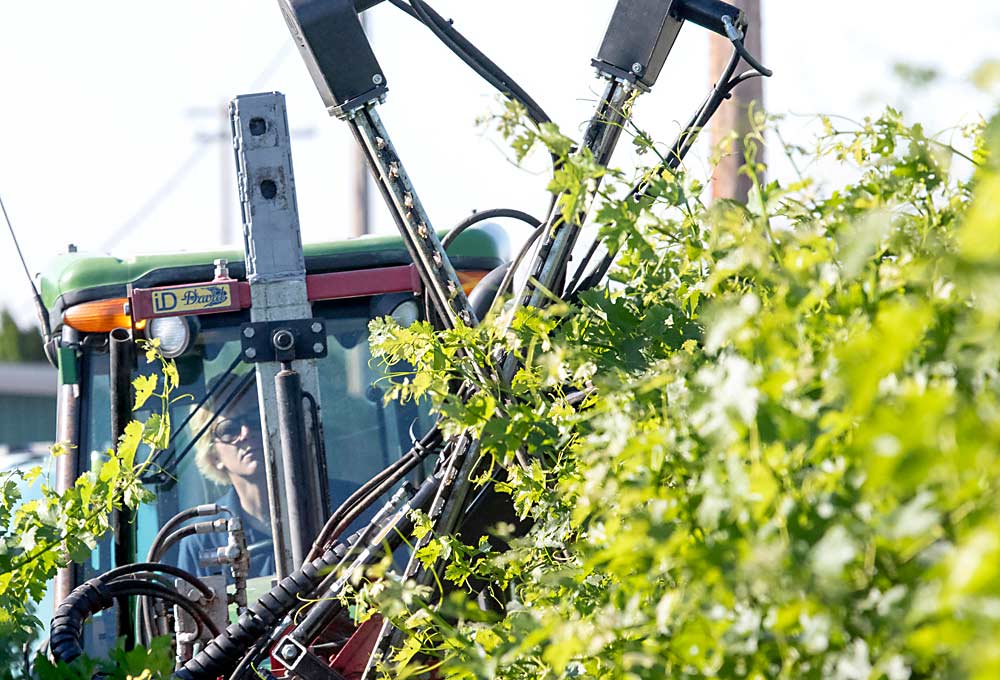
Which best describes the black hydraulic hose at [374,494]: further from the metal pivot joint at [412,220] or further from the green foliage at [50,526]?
the green foliage at [50,526]

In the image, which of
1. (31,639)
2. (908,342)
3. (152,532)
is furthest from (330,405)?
(908,342)

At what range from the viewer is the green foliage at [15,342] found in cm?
4369

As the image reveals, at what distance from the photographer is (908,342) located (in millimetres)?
1039

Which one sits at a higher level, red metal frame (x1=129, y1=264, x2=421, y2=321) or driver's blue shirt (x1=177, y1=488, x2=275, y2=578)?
→ red metal frame (x1=129, y1=264, x2=421, y2=321)

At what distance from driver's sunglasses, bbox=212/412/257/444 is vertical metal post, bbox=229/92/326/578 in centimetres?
64

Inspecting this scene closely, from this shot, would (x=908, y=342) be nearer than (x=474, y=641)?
Yes

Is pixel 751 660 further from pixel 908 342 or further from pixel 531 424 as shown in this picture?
pixel 531 424

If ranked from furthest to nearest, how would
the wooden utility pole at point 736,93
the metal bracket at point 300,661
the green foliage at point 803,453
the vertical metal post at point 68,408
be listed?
the wooden utility pole at point 736,93 < the vertical metal post at point 68,408 < the metal bracket at point 300,661 < the green foliage at point 803,453

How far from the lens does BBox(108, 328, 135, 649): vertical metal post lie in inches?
158

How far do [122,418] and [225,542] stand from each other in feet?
2.76

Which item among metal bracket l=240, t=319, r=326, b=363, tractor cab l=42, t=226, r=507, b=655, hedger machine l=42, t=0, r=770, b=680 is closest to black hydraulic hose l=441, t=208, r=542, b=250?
hedger machine l=42, t=0, r=770, b=680

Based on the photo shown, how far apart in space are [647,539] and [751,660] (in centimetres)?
18

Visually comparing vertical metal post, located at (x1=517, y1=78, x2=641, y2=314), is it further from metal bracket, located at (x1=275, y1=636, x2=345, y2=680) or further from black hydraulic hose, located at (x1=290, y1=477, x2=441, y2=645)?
metal bracket, located at (x1=275, y1=636, x2=345, y2=680)

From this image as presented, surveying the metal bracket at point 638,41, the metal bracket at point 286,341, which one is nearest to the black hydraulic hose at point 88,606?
the metal bracket at point 286,341
